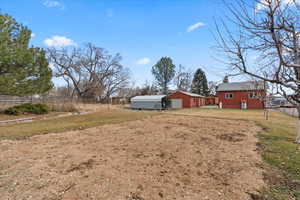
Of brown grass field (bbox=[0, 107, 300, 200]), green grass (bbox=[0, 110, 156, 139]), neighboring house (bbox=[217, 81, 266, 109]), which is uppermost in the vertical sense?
neighboring house (bbox=[217, 81, 266, 109])

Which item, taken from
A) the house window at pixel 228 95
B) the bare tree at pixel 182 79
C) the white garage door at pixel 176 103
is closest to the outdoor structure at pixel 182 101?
the white garage door at pixel 176 103

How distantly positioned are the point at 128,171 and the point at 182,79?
37.6 meters

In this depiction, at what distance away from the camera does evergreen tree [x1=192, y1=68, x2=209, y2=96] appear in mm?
37312

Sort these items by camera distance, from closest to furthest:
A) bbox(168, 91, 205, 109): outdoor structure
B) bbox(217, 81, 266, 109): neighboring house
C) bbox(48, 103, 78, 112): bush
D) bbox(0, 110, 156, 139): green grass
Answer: bbox(0, 110, 156, 139): green grass, bbox(48, 103, 78, 112): bush, bbox(217, 81, 266, 109): neighboring house, bbox(168, 91, 205, 109): outdoor structure

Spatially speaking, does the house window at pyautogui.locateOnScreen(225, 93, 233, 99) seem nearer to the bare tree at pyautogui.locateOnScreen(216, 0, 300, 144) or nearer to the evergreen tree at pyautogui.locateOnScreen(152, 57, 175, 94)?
the evergreen tree at pyautogui.locateOnScreen(152, 57, 175, 94)

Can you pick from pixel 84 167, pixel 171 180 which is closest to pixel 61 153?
pixel 84 167

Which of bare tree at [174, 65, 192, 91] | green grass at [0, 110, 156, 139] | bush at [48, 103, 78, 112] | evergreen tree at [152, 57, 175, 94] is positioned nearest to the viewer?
green grass at [0, 110, 156, 139]

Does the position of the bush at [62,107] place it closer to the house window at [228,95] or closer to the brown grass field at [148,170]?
the brown grass field at [148,170]

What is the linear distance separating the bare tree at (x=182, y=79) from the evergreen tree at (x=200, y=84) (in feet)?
5.81

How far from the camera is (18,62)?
9.15 metres

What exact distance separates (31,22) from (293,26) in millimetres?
14474

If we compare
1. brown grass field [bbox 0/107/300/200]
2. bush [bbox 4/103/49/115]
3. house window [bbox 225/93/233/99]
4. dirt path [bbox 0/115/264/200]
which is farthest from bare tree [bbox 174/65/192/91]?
dirt path [bbox 0/115/264/200]

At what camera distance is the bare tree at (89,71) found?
27141mm

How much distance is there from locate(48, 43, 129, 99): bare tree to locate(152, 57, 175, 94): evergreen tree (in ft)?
27.4
